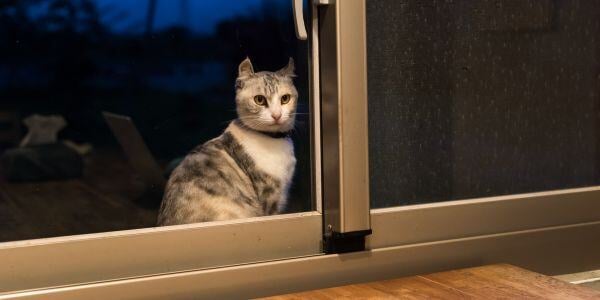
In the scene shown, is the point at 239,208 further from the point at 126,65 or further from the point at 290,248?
the point at 126,65

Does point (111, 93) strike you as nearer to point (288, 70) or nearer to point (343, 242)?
point (288, 70)

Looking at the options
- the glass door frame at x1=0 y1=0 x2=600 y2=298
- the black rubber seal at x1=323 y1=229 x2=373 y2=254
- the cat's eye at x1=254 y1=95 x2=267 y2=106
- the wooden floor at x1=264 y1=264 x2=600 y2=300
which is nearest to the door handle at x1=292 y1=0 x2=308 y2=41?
the glass door frame at x1=0 y1=0 x2=600 y2=298

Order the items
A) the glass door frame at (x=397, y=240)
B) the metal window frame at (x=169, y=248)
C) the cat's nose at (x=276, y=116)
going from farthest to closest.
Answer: the cat's nose at (x=276, y=116) → the glass door frame at (x=397, y=240) → the metal window frame at (x=169, y=248)

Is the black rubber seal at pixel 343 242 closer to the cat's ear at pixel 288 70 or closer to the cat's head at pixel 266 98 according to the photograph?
the cat's head at pixel 266 98

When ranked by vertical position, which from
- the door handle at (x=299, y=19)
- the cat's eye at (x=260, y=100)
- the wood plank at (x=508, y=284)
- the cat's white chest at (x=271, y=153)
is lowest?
the wood plank at (x=508, y=284)

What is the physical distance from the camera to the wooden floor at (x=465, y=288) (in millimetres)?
1503

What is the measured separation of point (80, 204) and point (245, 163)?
37 centimetres

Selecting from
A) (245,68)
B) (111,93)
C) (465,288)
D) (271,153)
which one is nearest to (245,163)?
(271,153)

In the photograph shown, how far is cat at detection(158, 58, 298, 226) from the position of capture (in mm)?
1602

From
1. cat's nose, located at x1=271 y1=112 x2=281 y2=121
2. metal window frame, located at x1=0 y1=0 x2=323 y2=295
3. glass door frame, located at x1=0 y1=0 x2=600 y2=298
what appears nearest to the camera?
metal window frame, located at x1=0 y1=0 x2=323 y2=295

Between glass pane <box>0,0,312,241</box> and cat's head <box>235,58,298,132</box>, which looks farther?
cat's head <box>235,58,298,132</box>

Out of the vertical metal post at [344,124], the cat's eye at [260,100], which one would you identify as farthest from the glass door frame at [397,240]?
the cat's eye at [260,100]

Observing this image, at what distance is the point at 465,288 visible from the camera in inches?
61.4

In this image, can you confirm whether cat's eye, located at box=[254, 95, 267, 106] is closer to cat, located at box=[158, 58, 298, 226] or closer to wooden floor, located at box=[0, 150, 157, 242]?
cat, located at box=[158, 58, 298, 226]
